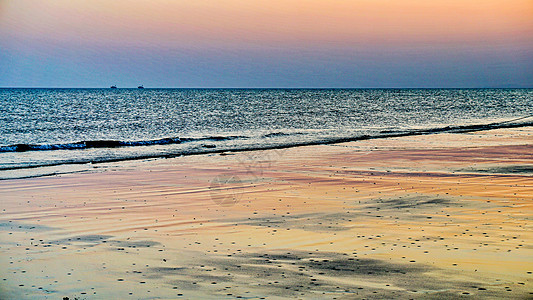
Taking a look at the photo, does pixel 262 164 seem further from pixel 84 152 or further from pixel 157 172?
pixel 84 152

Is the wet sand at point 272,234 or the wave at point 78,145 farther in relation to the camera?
the wave at point 78,145

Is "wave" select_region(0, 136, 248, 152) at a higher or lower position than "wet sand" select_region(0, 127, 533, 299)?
higher

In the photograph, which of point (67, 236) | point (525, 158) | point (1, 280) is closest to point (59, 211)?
point (67, 236)

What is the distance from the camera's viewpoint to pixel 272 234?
8.84 meters

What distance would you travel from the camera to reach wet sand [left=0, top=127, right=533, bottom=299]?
6.45 m

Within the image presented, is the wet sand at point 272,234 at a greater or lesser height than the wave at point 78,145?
lesser

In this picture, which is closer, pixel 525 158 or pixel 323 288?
pixel 323 288

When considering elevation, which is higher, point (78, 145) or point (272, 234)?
point (78, 145)

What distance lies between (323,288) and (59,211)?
667 centimetres

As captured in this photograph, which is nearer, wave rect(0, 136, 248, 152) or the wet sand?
the wet sand

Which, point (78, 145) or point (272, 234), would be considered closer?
point (272, 234)

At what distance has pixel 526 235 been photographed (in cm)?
845

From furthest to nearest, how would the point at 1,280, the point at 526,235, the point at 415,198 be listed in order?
1. the point at 415,198
2. the point at 526,235
3. the point at 1,280

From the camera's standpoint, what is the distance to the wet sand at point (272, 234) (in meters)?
6.45
